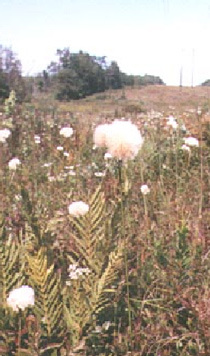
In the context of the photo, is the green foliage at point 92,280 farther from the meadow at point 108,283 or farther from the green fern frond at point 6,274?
the green fern frond at point 6,274

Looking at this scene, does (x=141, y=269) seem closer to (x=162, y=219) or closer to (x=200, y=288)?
(x=200, y=288)

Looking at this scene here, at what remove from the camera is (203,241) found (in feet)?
6.36

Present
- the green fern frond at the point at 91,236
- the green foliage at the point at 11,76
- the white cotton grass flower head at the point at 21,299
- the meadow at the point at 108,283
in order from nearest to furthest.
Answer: the white cotton grass flower head at the point at 21,299, the meadow at the point at 108,283, the green fern frond at the point at 91,236, the green foliage at the point at 11,76

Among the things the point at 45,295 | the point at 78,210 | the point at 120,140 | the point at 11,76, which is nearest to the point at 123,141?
the point at 120,140

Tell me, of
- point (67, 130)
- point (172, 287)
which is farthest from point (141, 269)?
point (67, 130)

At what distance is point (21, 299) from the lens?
124cm

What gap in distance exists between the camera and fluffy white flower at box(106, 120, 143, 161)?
1.28m

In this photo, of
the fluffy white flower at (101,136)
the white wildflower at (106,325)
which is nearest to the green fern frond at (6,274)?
the white wildflower at (106,325)

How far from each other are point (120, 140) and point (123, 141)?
11mm

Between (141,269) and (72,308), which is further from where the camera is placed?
(141,269)

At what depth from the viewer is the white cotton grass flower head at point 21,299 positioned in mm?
1233

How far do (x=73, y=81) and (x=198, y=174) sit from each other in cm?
3487

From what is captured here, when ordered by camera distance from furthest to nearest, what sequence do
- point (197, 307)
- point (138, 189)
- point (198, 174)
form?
point (198, 174), point (138, 189), point (197, 307)

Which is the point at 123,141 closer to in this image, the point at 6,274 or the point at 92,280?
the point at 92,280
